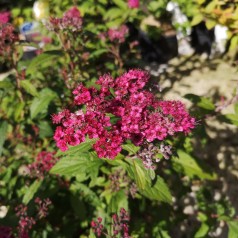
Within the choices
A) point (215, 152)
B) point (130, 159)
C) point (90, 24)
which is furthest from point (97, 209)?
point (90, 24)

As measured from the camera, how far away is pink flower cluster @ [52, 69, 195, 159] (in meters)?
1.63

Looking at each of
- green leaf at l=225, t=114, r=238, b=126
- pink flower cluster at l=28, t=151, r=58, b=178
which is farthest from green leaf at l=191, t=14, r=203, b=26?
pink flower cluster at l=28, t=151, r=58, b=178

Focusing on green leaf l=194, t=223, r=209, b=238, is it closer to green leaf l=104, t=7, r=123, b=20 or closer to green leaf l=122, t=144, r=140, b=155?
green leaf l=122, t=144, r=140, b=155

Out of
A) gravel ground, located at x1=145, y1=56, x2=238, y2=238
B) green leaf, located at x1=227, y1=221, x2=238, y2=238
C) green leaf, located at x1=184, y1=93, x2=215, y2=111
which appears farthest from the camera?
gravel ground, located at x1=145, y1=56, x2=238, y2=238

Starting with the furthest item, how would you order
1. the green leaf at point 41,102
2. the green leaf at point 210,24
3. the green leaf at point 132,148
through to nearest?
1. the green leaf at point 210,24
2. the green leaf at point 41,102
3. the green leaf at point 132,148

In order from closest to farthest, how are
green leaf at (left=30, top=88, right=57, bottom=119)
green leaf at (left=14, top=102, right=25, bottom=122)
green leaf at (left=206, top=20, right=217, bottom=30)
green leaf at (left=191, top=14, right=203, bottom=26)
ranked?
green leaf at (left=30, top=88, right=57, bottom=119) → green leaf at (left=14, top=102, right=25, bottom=122) → green leaf at (left=206, top=20, right=217, bottom=30) → green leaf at (left=191, top=14, right=203, bottom=26)

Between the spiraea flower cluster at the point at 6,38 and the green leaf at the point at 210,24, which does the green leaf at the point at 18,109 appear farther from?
the green leaf at the point at 210,24

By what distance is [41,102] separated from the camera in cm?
270

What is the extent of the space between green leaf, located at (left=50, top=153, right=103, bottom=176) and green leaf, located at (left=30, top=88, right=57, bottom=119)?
24.9 inches

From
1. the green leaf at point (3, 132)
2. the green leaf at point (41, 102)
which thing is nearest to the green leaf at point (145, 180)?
the green leaf at point (41, 102)

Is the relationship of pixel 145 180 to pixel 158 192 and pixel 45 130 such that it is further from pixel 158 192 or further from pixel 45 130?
pixel 45 130

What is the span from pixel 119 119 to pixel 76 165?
0.54 m

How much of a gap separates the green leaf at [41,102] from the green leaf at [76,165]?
63cm

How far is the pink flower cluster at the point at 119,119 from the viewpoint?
1634 mm
